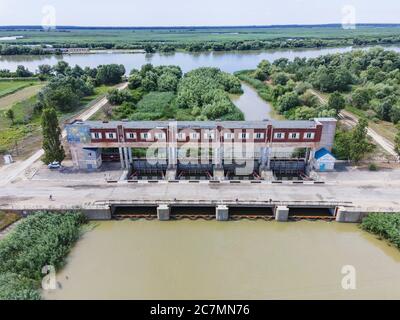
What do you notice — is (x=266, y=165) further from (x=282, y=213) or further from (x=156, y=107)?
(x=156, y=107)

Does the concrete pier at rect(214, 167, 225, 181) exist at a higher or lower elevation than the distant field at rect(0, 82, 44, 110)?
lower

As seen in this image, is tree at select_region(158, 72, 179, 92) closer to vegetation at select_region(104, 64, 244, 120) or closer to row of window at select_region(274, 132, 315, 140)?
vegetation at select_region(104, 64, 244, 120)

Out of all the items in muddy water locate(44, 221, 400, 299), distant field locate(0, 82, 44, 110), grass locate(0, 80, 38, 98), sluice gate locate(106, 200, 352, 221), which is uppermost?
grass locate(0, 80, 38, 98)

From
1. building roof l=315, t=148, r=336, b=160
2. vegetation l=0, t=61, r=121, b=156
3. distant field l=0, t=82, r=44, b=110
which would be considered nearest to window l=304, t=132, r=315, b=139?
building roof l=315, t=148, r=336, b=160

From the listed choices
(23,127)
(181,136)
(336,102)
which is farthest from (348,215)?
(23,127)

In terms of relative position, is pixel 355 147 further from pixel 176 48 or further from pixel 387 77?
pixel 176 48

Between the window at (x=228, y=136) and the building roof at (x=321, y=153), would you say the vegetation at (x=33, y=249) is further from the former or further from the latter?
the building roof at (x=321, y=153)

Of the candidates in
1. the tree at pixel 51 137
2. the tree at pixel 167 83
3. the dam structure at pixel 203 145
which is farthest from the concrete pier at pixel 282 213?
the tree at pixel 167 83
